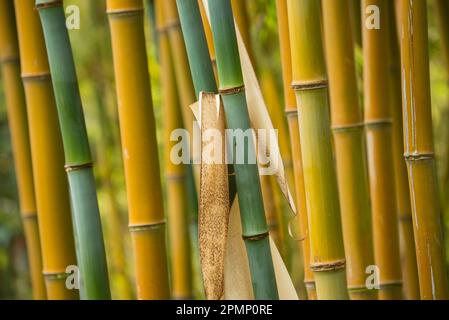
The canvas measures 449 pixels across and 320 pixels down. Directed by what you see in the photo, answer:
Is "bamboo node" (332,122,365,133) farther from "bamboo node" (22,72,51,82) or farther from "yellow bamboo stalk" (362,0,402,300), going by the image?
"bamboo node" (22,72,51,82)

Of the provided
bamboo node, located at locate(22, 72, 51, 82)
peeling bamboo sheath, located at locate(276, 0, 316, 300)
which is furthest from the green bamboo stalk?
bamboo node, located at locate(22, 72, 51, 82)

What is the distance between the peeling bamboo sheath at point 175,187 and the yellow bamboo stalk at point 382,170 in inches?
17.6

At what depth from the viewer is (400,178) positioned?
1368mm

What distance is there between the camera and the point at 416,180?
0.94 meters

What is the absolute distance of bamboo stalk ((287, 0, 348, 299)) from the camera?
82 cm

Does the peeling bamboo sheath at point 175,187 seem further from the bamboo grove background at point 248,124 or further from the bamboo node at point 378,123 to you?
the bamboo node at point 378,123

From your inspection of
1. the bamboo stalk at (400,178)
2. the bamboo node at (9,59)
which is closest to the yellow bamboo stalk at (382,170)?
the bamboo stalk at (400,178)

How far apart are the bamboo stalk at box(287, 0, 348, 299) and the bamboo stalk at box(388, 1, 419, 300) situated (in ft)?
1.82

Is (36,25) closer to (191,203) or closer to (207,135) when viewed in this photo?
(207,135)

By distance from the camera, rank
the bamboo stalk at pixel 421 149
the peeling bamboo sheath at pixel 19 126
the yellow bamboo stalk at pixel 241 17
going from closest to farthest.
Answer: the bamboo stalk at pixel 421 149 → the yellow bamboo stalk at pixel 241 17 → the peeling bamboo sheath at pixel 19 126

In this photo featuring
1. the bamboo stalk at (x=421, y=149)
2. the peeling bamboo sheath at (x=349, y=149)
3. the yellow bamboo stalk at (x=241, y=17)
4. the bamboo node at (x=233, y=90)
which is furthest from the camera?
the yellow bamboo stalk at (x=241, y=17)

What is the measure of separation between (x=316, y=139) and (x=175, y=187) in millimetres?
842

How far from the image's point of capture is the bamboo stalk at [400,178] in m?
1.37

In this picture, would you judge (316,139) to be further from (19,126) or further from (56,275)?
(19,126)
